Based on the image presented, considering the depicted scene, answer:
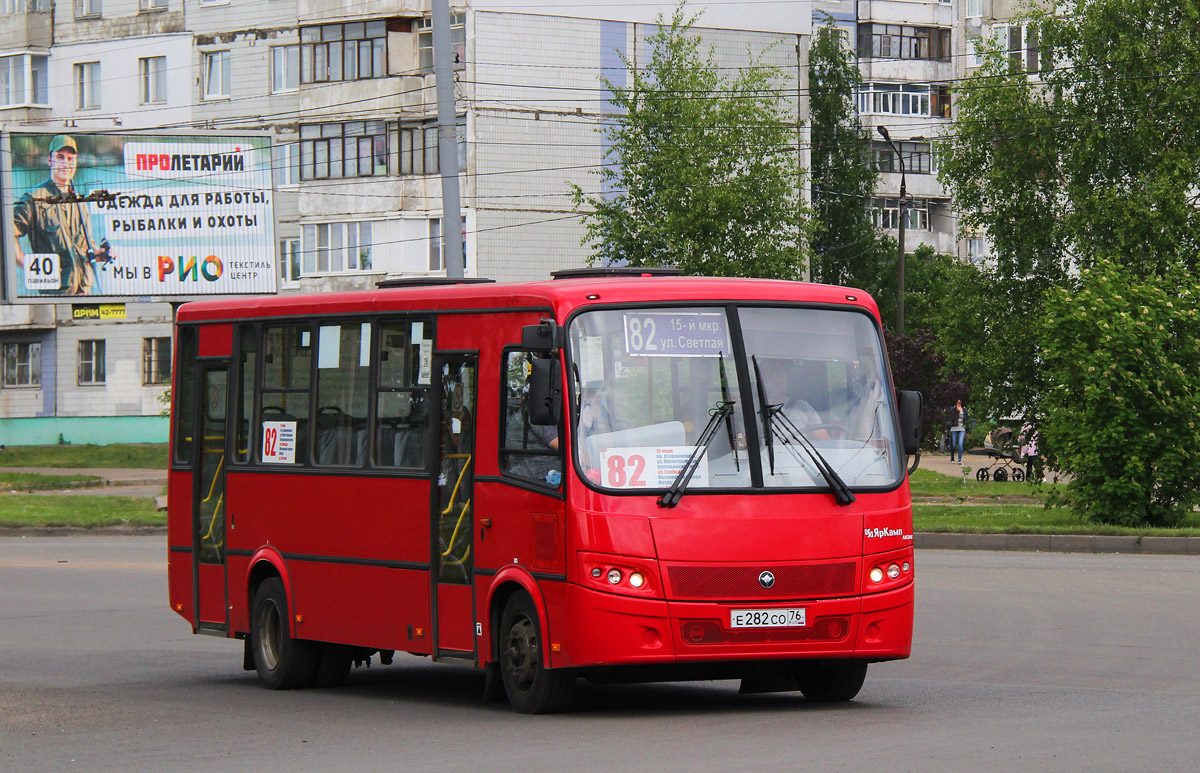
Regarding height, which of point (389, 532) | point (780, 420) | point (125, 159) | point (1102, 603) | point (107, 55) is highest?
point (107, 55)

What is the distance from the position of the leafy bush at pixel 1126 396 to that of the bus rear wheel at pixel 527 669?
15.2m

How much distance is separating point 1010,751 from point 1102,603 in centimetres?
876

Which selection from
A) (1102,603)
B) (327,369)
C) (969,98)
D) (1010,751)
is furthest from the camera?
(969,98)

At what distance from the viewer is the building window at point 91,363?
2584 inches

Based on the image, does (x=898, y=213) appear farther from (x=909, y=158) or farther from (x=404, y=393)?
(x=404, y=393)

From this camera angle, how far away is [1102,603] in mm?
17266

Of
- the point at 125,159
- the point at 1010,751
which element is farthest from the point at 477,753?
the point at 125,159

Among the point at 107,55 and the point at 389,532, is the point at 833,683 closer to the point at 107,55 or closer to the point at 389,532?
the point at 389,532

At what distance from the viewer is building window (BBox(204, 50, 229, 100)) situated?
63.7 m

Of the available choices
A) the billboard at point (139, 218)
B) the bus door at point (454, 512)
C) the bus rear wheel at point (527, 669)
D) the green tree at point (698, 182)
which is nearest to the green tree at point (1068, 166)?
the green tree at point (698, 182)

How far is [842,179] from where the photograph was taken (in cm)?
8088

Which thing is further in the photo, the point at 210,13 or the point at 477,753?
the point at 210,13

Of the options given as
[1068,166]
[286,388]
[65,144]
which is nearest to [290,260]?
[65,144]

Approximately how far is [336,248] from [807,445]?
153 feet
